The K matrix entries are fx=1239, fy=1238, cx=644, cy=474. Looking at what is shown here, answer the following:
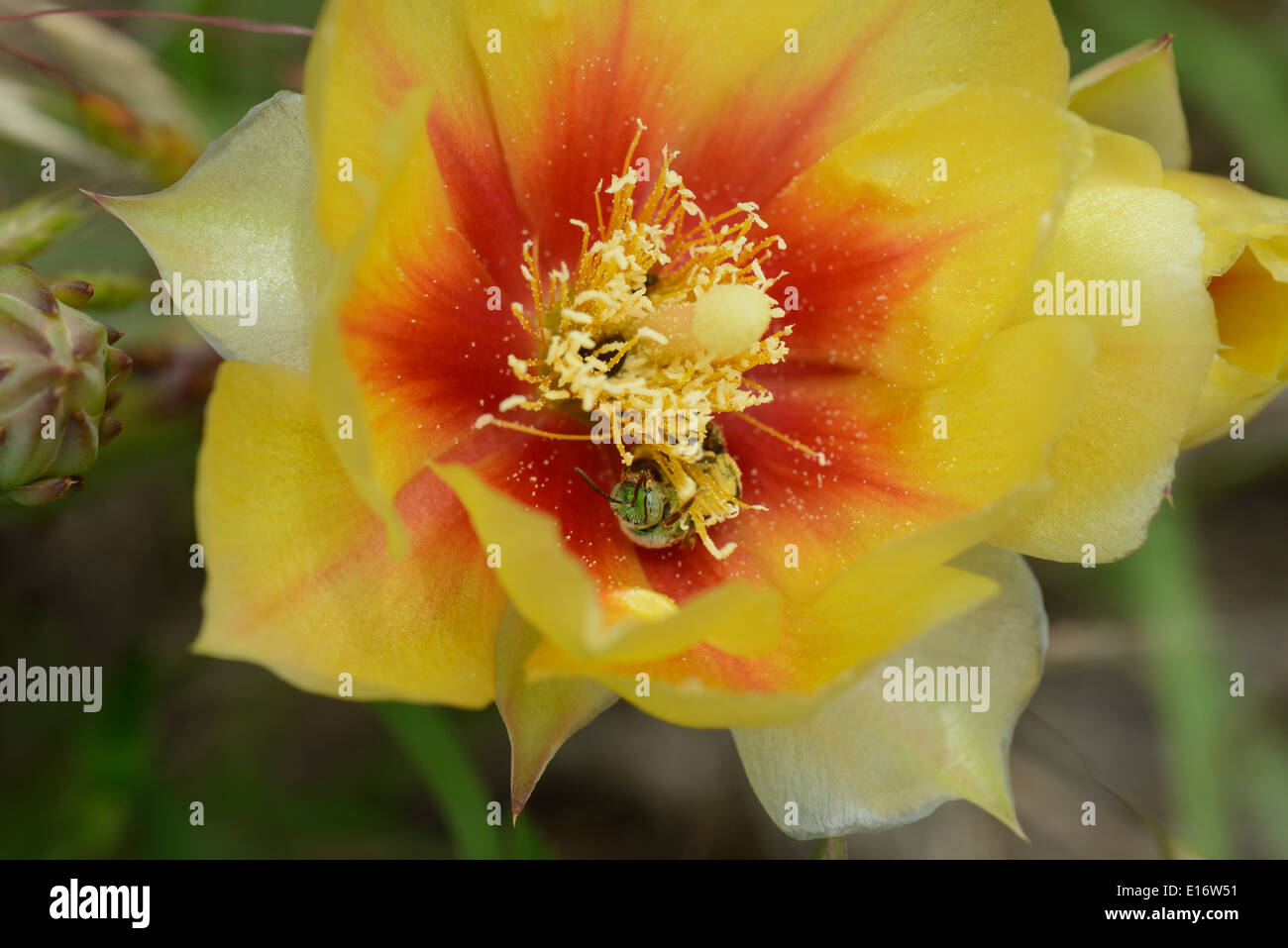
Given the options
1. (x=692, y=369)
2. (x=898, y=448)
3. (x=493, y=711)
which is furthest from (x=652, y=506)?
(x=493, y=711)

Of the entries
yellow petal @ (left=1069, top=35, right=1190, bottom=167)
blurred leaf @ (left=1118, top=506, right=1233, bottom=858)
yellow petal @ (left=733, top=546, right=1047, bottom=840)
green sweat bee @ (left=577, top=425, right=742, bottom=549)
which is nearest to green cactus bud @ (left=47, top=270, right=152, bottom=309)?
green sweat bee @ (left=577, top=425, right=742, bottom=549)

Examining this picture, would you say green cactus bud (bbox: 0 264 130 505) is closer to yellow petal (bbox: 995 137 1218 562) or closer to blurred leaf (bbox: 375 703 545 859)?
blurred leaf (bbox: 375 703 545 859)

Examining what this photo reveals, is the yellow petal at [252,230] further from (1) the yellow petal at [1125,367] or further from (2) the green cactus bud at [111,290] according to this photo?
(1) the yellow petal at [1125,367]

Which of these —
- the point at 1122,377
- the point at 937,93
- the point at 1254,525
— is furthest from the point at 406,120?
the point at 1254,525

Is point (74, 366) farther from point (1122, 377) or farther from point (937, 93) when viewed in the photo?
point (1122, 377)

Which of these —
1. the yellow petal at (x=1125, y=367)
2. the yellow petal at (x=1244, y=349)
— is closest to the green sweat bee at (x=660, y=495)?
the yellow petal at (x=1125, y=367)
